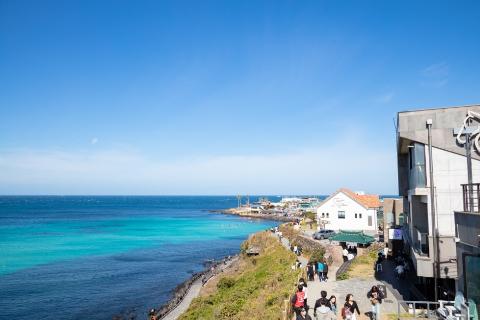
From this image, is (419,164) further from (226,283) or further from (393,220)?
(226,283)

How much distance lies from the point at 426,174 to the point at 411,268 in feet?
37.3

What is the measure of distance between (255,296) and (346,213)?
29720 mm

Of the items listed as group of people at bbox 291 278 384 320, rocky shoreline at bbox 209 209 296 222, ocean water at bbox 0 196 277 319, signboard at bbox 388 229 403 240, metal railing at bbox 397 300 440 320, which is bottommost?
ocean water at bbox 0 196 277 319

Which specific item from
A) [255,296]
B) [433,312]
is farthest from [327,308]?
[255,296]

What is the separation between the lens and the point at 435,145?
18.0 m

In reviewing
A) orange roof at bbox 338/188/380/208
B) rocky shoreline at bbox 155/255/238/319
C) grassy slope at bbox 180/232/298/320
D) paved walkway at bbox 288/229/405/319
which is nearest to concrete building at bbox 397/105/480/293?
paved walkway at bbox 288/229/405/319

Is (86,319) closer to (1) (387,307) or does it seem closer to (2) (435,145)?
(1) (387,307)

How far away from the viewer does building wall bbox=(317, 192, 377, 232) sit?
162ft

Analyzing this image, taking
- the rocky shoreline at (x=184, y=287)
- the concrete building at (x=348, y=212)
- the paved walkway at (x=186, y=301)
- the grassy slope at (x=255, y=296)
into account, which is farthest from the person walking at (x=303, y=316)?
the concrete building at (x=348, y=212)

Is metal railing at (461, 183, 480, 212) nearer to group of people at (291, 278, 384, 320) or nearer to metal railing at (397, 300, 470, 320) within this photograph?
metal railing at (397, 300, 470, 320)

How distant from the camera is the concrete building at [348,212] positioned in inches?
1944

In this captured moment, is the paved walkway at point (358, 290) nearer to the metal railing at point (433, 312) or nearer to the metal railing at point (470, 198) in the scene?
the metal railing at point (433, 312)

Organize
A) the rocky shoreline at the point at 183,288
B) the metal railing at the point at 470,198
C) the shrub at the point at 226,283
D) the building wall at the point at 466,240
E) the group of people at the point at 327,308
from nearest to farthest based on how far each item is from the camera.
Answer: the building wall at the point at 466,240, the group of people at the point at 327,308, the metal railing at the point at 470,198, the rocky shoreline at the point at 183,288, the shrub at the point at 226,283

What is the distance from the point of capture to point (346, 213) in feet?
165
